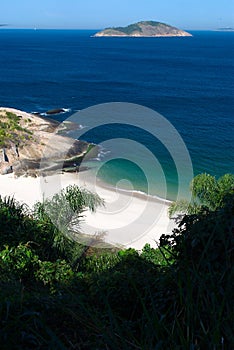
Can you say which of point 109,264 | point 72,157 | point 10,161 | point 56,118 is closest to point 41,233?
point 109,264

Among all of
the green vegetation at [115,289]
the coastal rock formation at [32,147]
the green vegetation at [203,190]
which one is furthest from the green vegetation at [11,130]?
the green vegetation at [203,190]

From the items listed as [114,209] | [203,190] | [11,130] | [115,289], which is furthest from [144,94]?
[115,289]

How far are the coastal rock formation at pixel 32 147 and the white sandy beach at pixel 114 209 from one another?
1.40m

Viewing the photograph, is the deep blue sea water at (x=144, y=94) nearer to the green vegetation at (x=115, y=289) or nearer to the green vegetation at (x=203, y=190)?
the green vegetation at (x=203, y=190)

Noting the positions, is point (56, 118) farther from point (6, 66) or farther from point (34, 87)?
point (6, 66)

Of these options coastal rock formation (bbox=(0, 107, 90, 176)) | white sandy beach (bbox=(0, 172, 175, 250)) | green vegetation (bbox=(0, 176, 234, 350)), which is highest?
green vegetation (bbox=(0, 176, 234, 350))

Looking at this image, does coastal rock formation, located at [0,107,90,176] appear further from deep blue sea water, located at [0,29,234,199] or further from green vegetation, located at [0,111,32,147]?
deep blue sea water, located at [0,29,234,199]

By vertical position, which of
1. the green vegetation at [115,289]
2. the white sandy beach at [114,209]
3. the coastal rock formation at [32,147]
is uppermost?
the green vegetation at [115,289]

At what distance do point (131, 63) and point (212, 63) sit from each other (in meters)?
17.4

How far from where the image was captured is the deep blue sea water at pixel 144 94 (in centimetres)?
3084

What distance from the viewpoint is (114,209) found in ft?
72.2

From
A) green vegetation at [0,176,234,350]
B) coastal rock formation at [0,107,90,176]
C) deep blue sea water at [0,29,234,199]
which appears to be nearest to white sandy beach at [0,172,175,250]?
coastal rock formation at [0,107,90,176]

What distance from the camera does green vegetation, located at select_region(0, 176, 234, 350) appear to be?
206 cm

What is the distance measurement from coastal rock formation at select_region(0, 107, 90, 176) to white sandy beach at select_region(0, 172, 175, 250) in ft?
4.61
